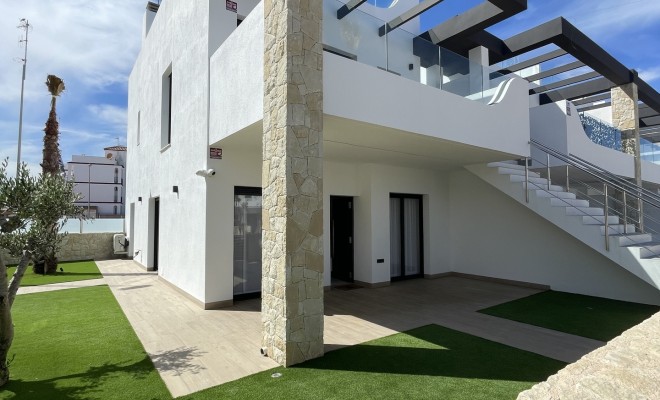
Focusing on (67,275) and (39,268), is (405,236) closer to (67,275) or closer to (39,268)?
(67,275)

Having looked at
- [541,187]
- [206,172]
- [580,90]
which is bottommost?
[541,187]

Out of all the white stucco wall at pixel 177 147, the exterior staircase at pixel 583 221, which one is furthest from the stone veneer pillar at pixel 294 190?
the exterior staircase at pixel 583 221

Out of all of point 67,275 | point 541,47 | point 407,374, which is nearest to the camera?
point 407,374

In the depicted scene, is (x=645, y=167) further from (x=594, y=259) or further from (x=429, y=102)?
(x=429, y=102)

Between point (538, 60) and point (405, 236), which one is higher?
point (538, 60)

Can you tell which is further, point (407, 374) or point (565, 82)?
point (565, 82)

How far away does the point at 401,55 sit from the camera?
6895 millimetres

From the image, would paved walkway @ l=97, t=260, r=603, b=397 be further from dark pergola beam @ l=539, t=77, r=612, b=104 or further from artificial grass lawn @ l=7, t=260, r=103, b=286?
dark pergola beam @ l=539, t=77, r=612, b=104

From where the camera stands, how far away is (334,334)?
589cm

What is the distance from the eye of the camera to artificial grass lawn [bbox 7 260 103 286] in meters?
10.9

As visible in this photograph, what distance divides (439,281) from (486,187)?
10.9 ft

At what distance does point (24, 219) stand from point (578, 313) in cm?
→ 968

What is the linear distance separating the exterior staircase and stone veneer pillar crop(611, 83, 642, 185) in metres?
6.32

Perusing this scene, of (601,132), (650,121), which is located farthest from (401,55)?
(650,121)
